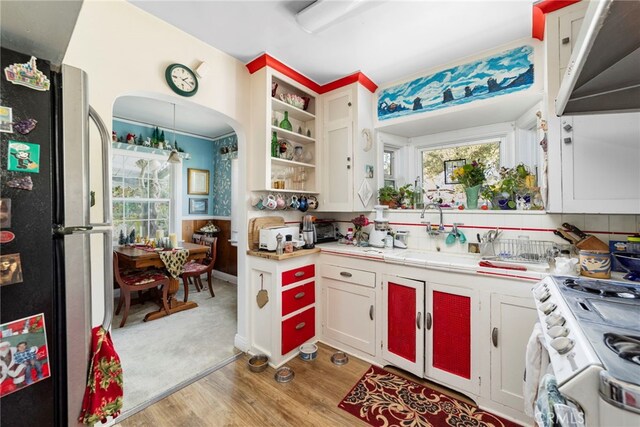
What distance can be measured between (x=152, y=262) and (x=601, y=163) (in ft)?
13.5

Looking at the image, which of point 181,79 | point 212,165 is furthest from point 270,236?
point 212,165

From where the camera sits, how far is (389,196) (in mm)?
2711

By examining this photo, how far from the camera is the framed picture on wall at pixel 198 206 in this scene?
463 centimetres

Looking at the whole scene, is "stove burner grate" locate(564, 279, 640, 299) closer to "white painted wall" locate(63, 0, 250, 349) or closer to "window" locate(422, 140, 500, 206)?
"window" locate(422, 140, 500, 206)

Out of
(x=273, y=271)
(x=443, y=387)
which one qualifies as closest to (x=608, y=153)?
(x=443, y=387)

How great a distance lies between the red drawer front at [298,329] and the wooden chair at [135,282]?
1826 millimetres

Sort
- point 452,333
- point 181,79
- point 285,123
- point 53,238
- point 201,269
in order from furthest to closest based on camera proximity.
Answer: point 201,269 → point 285,123 → point 181,79 → point 452,333 → point 53,238

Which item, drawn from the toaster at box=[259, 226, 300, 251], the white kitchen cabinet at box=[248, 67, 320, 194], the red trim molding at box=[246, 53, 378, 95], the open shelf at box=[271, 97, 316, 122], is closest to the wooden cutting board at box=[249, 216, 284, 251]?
the toaster at box=[259, 226, 300, 251]

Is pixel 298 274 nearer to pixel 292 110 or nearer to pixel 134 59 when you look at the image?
pixel 292 110

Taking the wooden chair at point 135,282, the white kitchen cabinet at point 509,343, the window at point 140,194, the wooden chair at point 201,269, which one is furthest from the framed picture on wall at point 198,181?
the white kitchen cabinet at point 509,343

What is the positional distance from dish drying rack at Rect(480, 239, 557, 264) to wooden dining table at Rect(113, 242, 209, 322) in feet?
11.2

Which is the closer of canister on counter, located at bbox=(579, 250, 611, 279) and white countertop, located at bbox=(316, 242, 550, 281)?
canister on counter, located at bbox=(579, 250, 611, 279)

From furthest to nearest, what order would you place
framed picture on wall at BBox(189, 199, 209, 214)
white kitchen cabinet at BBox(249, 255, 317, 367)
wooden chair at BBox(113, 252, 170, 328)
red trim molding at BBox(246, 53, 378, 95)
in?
1. framed picture on wall at BBox(189, 199, 209, 214)
2. wooden chair at BBox(113, 252, 170, 328)
3. red trim molding at BBox(246, 53, 378, 95)
4. white kitchen cabinet at BBox(249, 255, 317, 367)

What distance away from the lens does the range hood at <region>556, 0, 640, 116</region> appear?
0.79m
